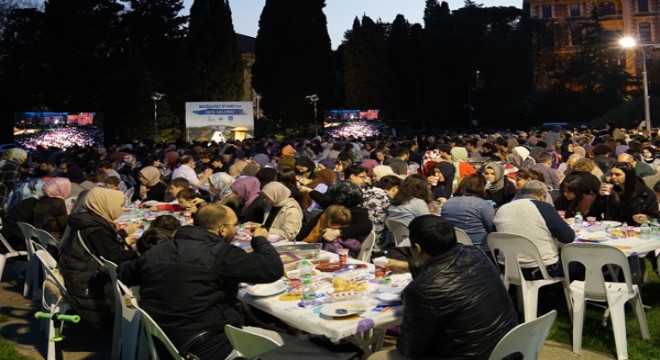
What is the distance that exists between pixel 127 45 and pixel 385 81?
16.4m

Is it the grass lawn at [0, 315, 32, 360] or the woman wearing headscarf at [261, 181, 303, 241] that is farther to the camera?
the woman wearing headscarf at [261, 181, 303, 241]

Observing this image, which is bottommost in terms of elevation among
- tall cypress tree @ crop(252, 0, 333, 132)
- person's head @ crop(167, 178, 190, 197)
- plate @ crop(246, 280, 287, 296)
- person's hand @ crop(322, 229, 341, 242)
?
plate @ crop(246, 280, 287, 296)

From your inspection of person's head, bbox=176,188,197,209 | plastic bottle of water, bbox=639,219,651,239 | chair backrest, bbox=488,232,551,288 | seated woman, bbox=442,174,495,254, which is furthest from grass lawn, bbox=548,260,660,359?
person's head, bbox=176,188,197,209

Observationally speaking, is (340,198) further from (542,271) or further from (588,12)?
(588,12)

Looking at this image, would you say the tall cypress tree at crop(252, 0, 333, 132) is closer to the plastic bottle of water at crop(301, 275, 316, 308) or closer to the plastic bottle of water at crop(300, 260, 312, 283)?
the plastic bottle of water at crop(300, 260, 312, 283)

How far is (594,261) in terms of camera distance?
4.88 metres

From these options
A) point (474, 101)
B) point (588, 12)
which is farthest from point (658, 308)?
point (588, 12)

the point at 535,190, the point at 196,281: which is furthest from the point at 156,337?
the point at 535,190

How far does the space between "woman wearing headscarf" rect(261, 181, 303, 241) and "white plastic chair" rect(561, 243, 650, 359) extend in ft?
8.93

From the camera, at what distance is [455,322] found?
10.3ft

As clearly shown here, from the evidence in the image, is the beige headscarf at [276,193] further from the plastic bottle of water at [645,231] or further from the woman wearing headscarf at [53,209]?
the plastic bottle of water at [645,231]

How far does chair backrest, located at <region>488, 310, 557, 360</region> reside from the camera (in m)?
2.99

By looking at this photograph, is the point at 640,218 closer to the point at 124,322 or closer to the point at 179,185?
the point at 124,322

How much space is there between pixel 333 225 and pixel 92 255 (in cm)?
218
